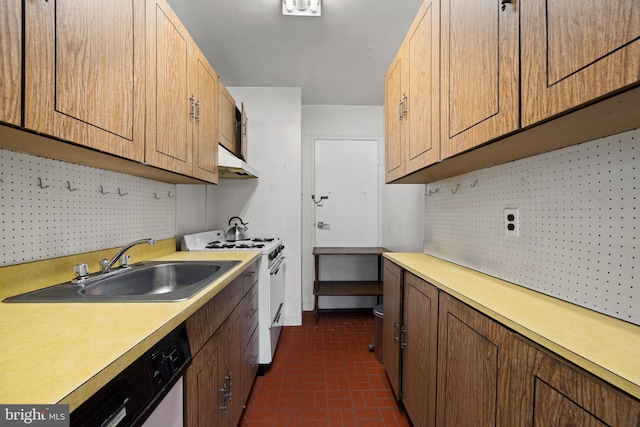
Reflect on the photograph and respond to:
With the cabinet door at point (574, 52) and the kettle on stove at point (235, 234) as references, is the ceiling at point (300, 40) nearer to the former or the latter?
the cabinet door at point (574, 52)

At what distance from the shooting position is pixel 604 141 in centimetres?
85

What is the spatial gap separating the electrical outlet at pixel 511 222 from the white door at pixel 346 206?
223cm

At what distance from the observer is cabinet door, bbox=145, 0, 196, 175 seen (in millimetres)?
1231

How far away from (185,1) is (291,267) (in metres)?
2.39

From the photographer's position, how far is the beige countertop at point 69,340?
0.45m

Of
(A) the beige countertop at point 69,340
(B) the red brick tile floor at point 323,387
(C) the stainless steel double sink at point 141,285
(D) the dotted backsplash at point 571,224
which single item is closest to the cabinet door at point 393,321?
(B) the red brick tile floor at point 323,387

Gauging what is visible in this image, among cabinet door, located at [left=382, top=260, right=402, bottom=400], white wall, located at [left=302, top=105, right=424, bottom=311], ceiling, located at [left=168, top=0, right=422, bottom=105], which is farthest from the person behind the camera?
white wall, located at [left=302, top=105, right=424, bottom=311]

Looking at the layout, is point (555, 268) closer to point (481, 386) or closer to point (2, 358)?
point (481, 386)

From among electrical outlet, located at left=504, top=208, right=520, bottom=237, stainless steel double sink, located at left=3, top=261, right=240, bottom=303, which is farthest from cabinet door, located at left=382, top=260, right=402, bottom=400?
stainless steel double sink, located at left=3, top=261, right=240, bottom=303

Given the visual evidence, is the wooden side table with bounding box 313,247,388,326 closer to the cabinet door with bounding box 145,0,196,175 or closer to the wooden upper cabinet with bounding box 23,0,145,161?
the cabinet door with bounding box 145,0,196,175

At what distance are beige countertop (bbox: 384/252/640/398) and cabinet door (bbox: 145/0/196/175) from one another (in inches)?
56.2

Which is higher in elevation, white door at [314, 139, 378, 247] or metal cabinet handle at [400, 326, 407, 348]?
white door at [314, 139, 378, 247]

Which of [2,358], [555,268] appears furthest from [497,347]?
[2,358]

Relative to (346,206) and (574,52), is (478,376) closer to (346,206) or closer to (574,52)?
(574,52)
